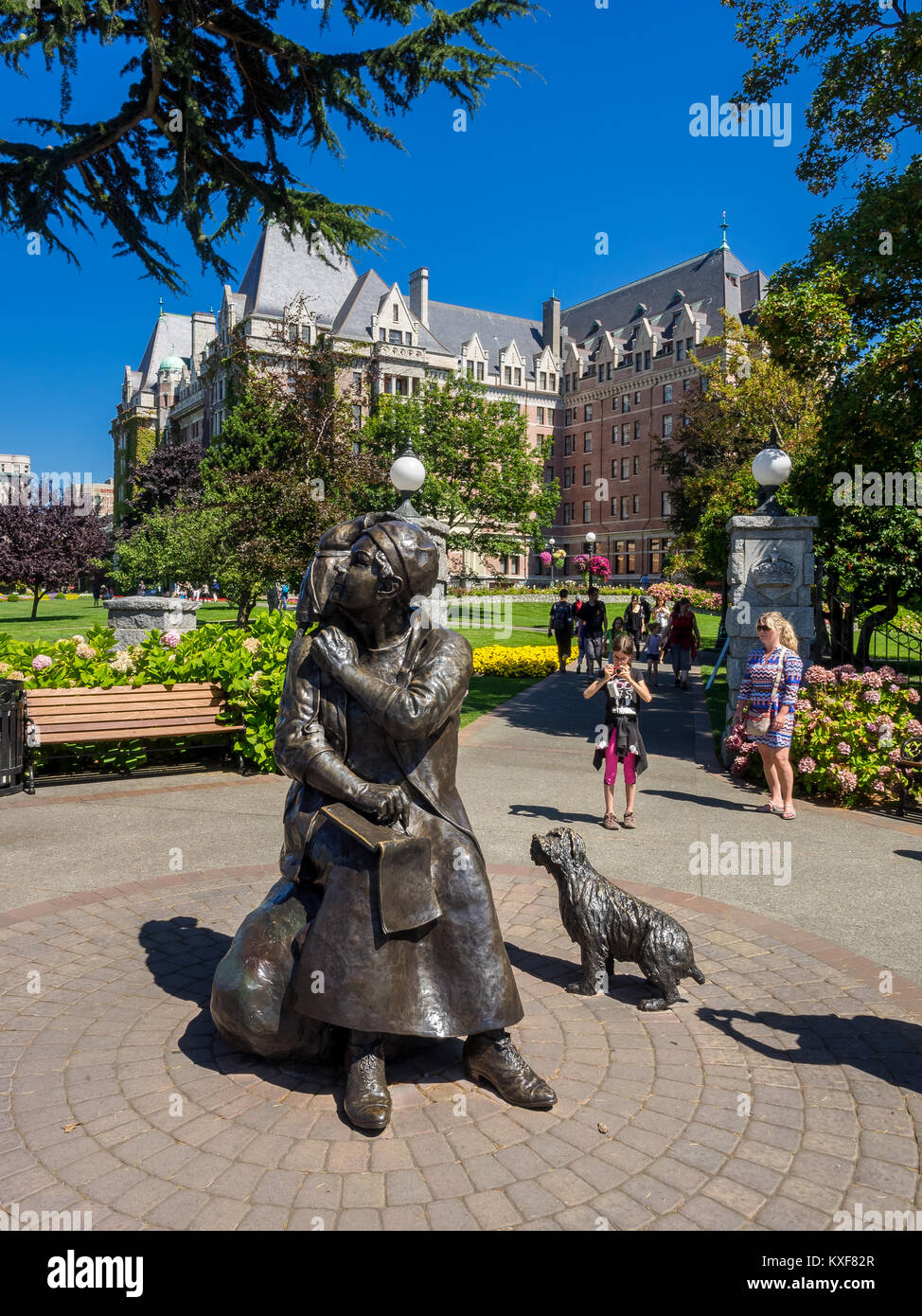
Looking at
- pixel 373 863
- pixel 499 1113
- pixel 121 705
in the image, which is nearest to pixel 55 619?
pixel 121 705

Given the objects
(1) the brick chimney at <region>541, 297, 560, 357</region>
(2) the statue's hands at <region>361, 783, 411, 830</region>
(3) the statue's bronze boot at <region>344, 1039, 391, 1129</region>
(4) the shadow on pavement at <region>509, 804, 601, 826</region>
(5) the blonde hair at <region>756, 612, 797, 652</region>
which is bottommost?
(4) the shadow on pavement at <region>509, 804, 601, 826</region>

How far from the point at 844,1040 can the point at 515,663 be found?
16.4m

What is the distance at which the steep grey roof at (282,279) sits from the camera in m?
56.9

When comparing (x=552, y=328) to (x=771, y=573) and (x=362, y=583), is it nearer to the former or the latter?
(x=771, y=573)

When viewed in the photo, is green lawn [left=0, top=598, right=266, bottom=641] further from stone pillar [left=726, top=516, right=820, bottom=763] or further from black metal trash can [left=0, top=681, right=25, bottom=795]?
stone pillar [left=726, top=516, right=820, bottom=763]

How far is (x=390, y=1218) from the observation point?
109 inches

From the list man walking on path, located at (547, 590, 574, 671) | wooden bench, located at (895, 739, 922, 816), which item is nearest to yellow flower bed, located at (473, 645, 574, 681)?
man walking on path, located at (547, 590, 574, 671)

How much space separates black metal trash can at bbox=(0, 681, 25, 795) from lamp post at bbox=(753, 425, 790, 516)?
861cm

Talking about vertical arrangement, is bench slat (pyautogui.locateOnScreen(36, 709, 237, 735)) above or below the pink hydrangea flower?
below

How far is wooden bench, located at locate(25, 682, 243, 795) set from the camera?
888cm

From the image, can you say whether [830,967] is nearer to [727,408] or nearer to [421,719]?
[421,719]

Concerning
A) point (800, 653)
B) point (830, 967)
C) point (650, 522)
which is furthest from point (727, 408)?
point (650, 522)

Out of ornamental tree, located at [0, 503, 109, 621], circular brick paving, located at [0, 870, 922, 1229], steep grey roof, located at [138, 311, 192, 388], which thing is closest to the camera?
circular brick paving, located at [0, 870, 922, 1229]

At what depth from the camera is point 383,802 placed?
332cm
